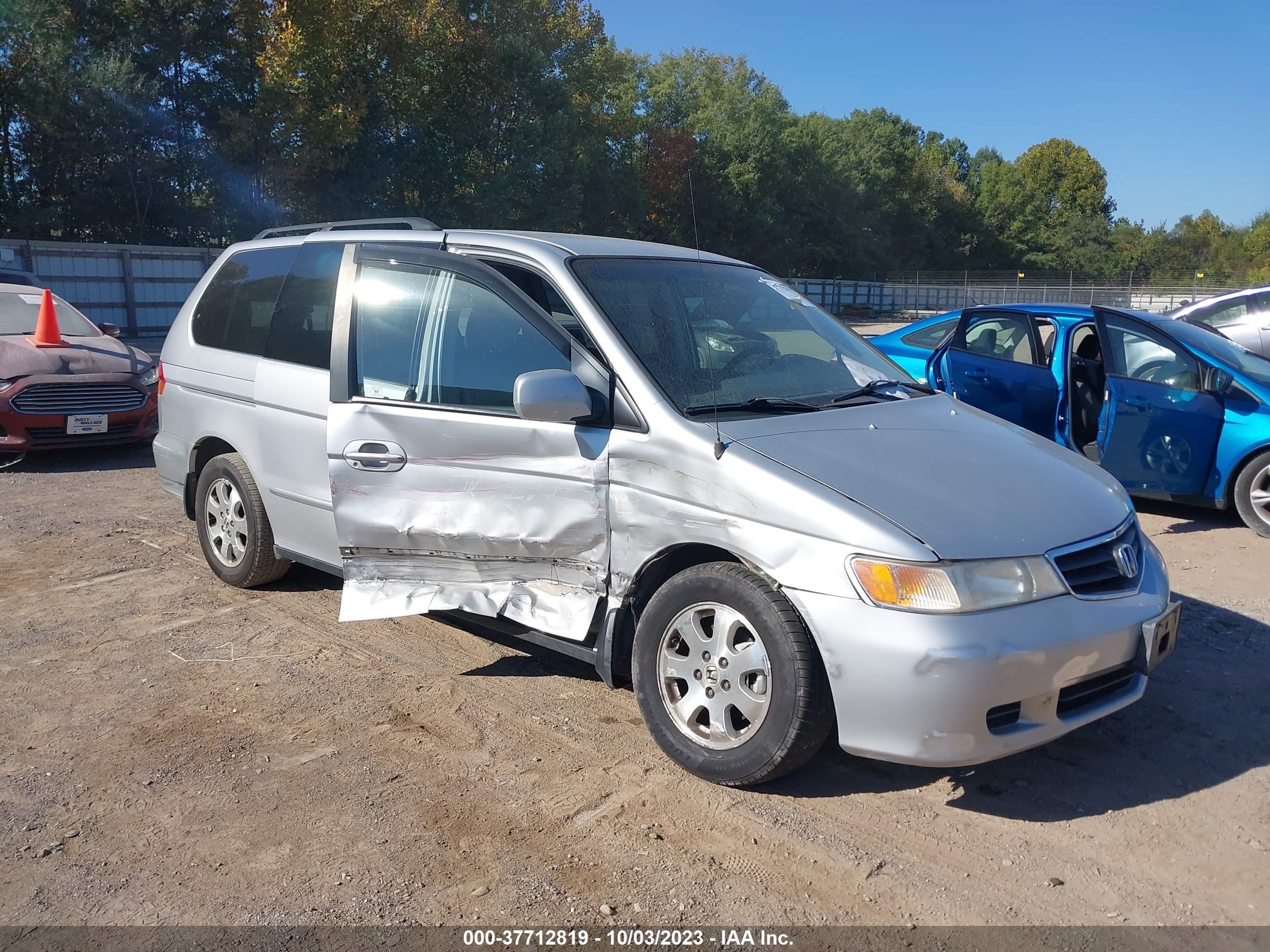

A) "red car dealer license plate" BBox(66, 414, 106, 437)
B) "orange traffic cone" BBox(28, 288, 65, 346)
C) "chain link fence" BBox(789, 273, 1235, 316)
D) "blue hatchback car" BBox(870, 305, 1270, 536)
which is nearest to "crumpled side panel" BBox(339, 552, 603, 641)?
"blue hatchback car" BBox(870, 305, 1270, 536)

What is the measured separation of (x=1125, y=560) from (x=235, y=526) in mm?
4344

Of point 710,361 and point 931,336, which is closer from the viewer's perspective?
point 710,361

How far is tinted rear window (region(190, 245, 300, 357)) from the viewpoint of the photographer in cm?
526

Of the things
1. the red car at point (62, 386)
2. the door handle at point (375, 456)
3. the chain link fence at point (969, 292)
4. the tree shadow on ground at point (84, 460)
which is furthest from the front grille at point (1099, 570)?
the chain link fence at point (969, 292)

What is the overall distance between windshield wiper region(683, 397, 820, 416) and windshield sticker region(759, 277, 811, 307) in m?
1.00

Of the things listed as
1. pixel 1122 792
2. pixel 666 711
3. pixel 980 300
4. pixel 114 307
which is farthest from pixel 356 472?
pixel 980 300

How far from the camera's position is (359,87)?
3044 centimetres

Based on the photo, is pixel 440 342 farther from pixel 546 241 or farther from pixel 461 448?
pixel 546 241

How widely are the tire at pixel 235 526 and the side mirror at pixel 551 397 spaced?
86.2 inches

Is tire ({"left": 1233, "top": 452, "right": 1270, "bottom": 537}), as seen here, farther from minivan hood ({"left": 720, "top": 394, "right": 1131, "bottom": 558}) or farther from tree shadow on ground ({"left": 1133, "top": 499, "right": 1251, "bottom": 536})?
minivan hood ({"left": 720, "top": 394, "right": 1131, "bottom": 558})

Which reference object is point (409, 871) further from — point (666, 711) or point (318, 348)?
point (318, 348)

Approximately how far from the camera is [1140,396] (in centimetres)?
721

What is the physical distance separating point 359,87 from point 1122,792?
31.4 meters

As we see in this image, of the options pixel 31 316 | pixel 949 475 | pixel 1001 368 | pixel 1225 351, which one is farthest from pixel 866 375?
pixel 31 316
